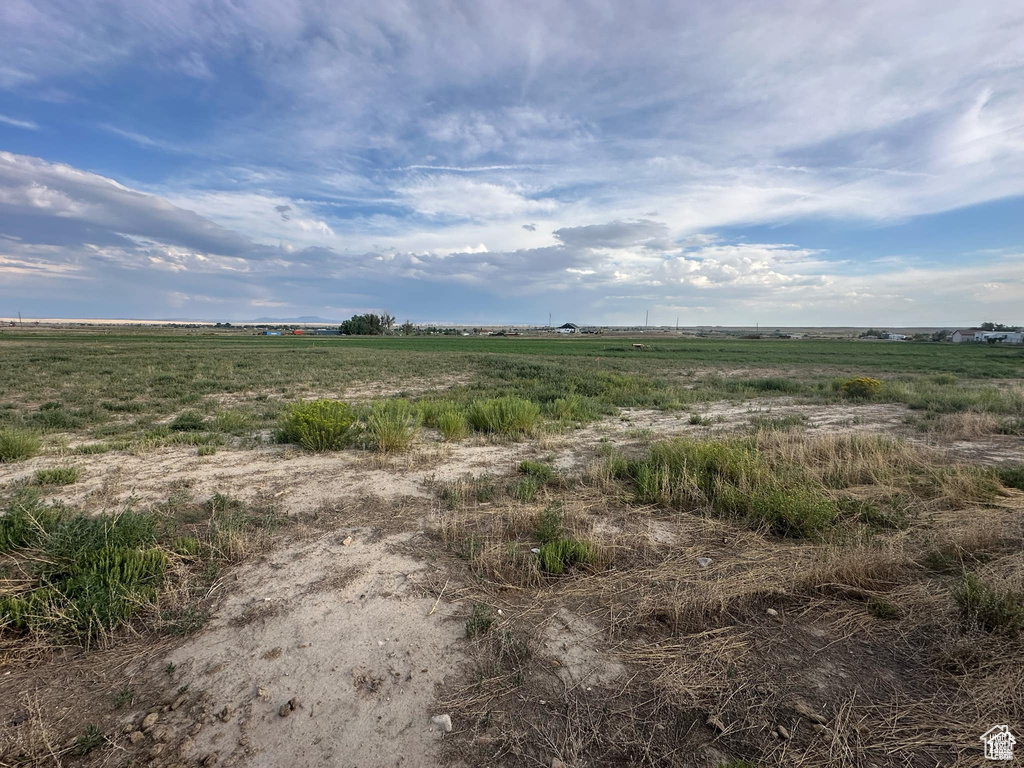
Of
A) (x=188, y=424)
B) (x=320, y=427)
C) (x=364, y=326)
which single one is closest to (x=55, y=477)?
(x=320, y=427)

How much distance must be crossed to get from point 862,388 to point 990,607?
18217 millimetres

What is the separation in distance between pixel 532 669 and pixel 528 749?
23.5 inches

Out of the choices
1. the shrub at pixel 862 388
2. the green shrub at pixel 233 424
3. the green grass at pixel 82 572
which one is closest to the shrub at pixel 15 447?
the green shrub at pixel 233 424

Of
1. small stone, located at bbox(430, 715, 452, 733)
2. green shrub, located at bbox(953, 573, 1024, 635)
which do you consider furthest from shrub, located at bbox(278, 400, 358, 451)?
green shrub, located at bbox(953, 573, 1024, 635)

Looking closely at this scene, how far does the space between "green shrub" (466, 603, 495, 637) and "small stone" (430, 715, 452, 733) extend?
2.52 ft

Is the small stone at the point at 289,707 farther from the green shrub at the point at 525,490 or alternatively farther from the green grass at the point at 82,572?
the green shrub at the point at 525,490

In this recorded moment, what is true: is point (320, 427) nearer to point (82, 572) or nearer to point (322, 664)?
point (82, 572)

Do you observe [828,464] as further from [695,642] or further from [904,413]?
[904,413]

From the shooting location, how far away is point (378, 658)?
3.30 m

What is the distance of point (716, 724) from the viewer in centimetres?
271

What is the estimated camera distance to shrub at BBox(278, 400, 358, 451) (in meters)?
8.97

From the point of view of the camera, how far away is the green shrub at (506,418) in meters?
10.7

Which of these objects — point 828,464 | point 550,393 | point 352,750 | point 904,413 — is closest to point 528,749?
point 352,750

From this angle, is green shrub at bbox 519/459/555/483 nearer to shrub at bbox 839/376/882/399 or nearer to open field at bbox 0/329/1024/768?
open field at bbox 0/329/1024/768
